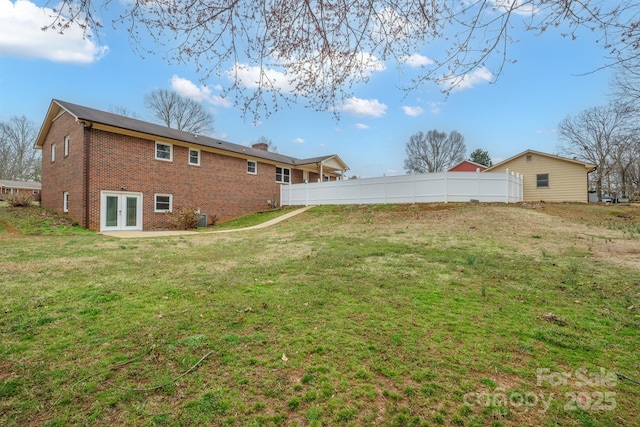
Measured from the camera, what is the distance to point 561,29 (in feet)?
9.61

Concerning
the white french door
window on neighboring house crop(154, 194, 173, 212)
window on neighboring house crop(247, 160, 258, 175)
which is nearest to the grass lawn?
the white french door

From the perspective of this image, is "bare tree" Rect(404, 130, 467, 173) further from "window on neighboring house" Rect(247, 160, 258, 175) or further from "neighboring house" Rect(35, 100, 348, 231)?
"neighboring house" Rect(35, 100, 348, 231)

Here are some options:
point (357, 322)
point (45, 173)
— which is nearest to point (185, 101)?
point (45, 173)

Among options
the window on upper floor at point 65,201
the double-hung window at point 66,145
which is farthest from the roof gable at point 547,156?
the window on upper floor at point 65,201

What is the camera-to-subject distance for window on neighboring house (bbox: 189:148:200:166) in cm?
1739

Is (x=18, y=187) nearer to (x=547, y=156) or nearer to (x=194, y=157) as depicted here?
(x=194, y=157)

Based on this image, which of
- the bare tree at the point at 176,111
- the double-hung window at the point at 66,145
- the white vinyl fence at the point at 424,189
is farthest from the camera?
the bare tree at the point at 176,111

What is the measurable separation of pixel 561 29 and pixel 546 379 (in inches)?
129

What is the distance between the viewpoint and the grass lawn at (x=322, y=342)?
189cm

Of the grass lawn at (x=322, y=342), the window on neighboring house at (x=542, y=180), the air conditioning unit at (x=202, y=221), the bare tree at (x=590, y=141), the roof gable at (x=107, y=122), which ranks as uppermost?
the bare tree at (x=590, y=141)

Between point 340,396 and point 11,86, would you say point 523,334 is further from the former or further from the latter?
point 11,86

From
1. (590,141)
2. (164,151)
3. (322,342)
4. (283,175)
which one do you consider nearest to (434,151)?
(590,141)

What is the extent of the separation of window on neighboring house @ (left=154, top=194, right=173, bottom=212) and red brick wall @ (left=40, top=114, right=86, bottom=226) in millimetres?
3183

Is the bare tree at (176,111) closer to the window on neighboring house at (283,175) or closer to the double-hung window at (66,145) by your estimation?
the window on neighboring house at (283,175)
